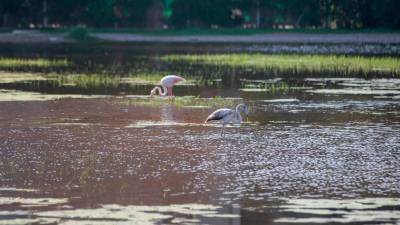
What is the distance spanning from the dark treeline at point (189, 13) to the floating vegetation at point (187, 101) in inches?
2427

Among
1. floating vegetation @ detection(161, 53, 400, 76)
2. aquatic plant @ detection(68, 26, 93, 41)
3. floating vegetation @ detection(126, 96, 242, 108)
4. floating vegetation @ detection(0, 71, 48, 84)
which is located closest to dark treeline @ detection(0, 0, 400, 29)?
aquatic plant @ detection(68, 26, 93, 41)

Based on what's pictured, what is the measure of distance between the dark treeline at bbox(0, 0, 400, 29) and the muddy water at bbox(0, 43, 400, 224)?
63.5 meters

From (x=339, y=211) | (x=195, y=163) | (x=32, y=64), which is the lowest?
(x=339, y=211)

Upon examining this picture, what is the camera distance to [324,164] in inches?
646

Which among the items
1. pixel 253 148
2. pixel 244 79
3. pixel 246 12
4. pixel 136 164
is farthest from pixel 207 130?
pixel 246 12

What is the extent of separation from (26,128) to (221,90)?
10.9m

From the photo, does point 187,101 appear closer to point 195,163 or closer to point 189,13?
point 195,163

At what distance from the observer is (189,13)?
9212 centimetres

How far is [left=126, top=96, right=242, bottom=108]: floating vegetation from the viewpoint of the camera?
26.1m

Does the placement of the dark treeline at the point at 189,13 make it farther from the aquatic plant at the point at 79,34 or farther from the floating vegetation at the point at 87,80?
the floating vegetation at the point at 87,80

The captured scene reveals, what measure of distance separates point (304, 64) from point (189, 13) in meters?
47.3

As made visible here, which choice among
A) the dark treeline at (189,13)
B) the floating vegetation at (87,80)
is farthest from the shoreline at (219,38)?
the floating vegetation at (87,80)

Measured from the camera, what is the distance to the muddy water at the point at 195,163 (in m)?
12.7

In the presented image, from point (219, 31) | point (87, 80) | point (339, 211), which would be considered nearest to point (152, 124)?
point (339, 211)
